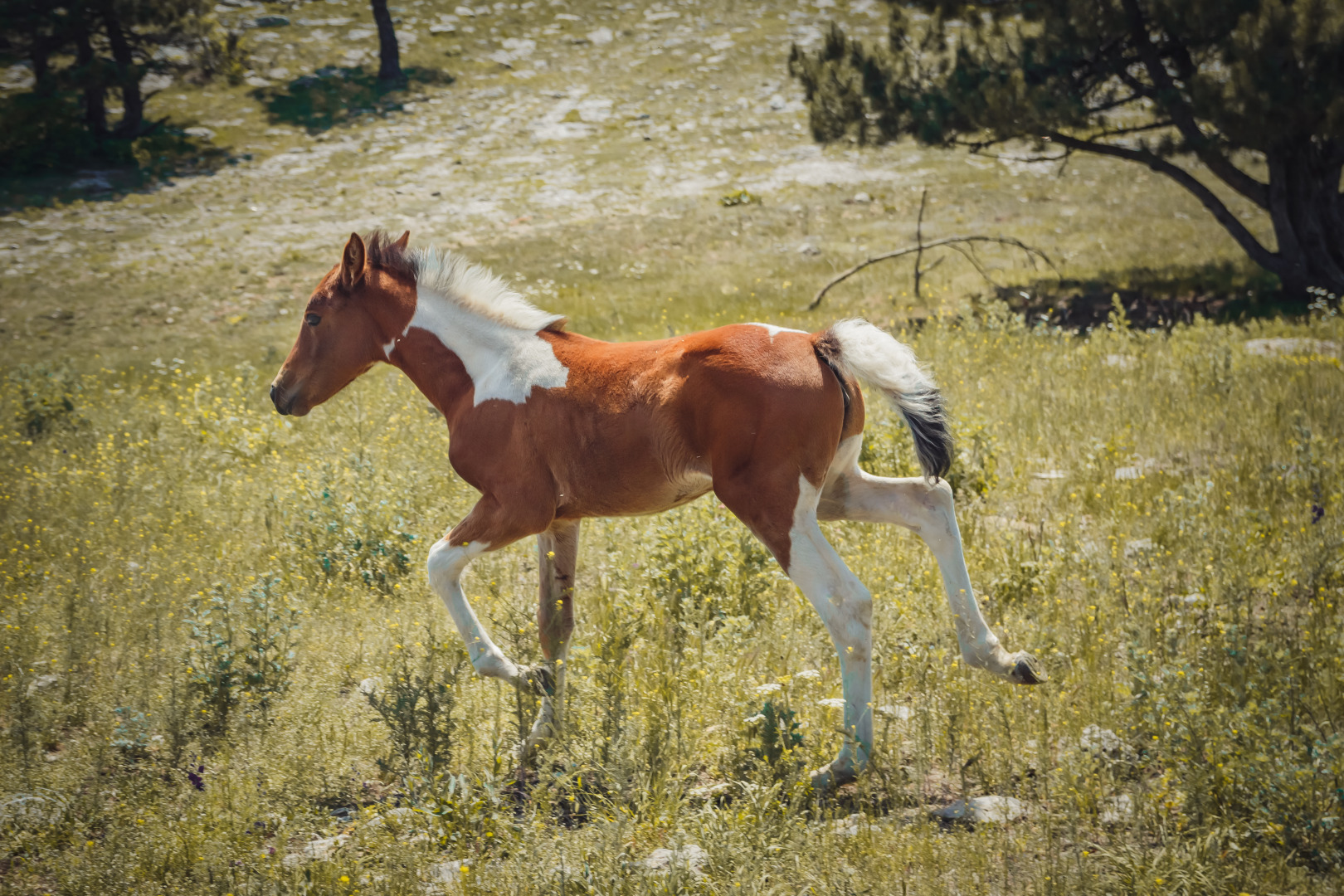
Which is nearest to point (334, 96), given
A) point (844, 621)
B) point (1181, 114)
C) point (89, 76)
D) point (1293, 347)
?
point (89, 76)

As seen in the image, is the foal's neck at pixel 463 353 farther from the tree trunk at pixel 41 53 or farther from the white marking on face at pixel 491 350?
the tree trunk at pixel 41 53

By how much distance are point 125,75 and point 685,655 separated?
104 ft

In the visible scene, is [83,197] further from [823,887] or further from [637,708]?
[823,887]

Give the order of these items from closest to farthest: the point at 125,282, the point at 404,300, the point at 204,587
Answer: the point at 404,300
the point at 204,587
the point at 125,282

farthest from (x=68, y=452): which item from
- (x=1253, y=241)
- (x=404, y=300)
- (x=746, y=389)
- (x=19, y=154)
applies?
(x=19, y=154)

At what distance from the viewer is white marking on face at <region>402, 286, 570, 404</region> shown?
4.86 metres

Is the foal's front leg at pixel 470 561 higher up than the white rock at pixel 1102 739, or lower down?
higher up

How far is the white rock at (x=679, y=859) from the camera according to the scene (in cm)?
356

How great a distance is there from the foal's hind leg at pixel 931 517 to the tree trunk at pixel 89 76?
3128 cm

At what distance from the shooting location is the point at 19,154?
25828 mm

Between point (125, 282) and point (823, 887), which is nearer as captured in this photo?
point (823, 887)

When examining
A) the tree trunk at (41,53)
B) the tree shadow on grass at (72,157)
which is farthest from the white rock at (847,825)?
the tree trunk at (41,53)

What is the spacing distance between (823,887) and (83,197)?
28585 mm

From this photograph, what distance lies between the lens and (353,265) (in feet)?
17.2
